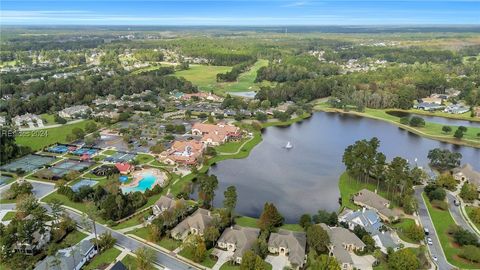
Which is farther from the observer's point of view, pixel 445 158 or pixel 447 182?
pixel 445 158

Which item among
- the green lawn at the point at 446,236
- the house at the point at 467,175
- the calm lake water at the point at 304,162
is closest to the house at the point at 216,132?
the calm lake water at the point at 304,162

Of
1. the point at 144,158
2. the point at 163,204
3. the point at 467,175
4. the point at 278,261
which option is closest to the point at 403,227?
the point at 278,261

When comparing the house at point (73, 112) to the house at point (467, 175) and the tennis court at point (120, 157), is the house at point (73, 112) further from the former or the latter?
the house at point (467, 175)

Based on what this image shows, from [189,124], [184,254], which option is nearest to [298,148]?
[189,124]

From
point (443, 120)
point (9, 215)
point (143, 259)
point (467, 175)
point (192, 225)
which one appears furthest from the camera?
point (443, 120)

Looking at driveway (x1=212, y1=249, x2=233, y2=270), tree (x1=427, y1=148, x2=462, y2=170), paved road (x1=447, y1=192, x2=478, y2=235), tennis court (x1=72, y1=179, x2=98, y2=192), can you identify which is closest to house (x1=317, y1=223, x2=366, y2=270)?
driveway (x1=212, y1=249, x2=233, y2=270)

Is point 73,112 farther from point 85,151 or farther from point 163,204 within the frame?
point 163,204

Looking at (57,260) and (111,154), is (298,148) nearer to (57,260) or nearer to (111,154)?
(111,154)

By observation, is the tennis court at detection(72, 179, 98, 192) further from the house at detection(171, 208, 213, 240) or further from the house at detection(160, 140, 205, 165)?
the house at detection(171, 208, 213, 240)
